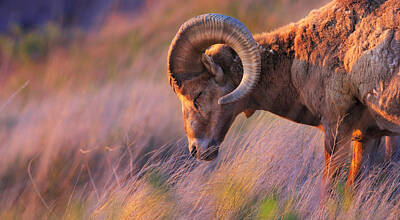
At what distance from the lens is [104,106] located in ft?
40.2

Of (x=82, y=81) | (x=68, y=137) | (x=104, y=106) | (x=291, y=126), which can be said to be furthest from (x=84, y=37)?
(x=291, y=126)

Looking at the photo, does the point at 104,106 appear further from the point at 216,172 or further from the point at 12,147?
the point at 216,172

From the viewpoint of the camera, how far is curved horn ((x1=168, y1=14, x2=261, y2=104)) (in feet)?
16.7

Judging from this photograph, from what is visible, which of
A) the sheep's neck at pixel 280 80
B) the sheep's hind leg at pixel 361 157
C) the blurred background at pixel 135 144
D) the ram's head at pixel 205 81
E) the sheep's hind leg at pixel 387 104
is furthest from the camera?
the sheep's hind leg at pixel 361 157

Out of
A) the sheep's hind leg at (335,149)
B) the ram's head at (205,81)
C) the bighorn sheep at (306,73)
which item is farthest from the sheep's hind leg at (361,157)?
the ram's head at (205,81)

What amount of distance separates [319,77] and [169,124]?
20.1 feet

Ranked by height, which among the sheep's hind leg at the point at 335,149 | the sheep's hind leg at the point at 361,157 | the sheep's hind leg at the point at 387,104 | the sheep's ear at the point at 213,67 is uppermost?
the sheep's ear at the point at 213,67

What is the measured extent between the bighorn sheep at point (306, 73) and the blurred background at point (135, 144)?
53 cm

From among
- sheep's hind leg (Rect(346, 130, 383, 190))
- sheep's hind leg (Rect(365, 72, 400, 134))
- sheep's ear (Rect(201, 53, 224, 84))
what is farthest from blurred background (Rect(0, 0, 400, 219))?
sheep's ear (Rect(201, 53, 224, 84))

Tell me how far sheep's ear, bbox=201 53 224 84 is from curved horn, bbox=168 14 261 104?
0.11m

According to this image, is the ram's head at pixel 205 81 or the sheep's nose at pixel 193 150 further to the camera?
the sheep's nose at pixel 193 150

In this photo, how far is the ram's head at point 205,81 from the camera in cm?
530

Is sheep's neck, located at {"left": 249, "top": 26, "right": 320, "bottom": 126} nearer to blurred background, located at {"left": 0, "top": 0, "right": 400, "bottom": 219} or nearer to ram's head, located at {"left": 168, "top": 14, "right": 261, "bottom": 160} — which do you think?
ram's head, located at {"left": 168, "top": 14, "right": 261, "bottom": 160}

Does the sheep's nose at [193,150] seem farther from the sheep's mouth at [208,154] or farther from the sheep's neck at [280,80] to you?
the sheep's neck at [280,80]
